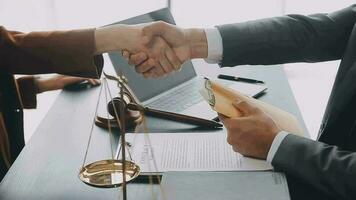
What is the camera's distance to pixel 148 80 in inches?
66.1

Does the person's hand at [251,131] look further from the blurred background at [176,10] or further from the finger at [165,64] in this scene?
the blurred background at [176,10]

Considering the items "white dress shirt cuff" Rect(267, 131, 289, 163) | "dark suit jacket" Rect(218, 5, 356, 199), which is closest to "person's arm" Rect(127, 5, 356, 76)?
"dark suit jacket" Rect(218, 5, 356, 199)

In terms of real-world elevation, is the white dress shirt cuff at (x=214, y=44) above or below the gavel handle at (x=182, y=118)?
above

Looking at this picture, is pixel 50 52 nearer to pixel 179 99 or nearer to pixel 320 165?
pixel 179 99

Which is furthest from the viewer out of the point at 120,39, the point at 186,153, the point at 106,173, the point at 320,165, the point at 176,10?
the point at 176,10

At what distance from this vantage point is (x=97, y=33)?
1.50m

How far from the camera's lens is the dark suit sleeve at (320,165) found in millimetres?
1124

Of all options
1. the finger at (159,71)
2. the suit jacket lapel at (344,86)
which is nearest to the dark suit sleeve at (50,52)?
the finger at (159,71)

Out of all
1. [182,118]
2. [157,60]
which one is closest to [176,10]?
[157,60]

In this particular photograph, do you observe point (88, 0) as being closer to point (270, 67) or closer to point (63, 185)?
point (270, 67)

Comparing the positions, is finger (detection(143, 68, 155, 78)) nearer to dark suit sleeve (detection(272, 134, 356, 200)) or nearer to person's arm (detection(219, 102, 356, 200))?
person's arm (detection(219, 102, 356, 200))

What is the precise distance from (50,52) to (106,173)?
0.52 metres

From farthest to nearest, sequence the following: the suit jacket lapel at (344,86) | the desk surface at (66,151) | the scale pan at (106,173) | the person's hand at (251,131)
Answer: the suit jacket lapel at (344,86) < the person's hand at (251,131) < the desk surface at (66,151) < the scale pan at (106,173)

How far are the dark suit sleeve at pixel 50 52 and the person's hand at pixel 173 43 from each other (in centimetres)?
18
